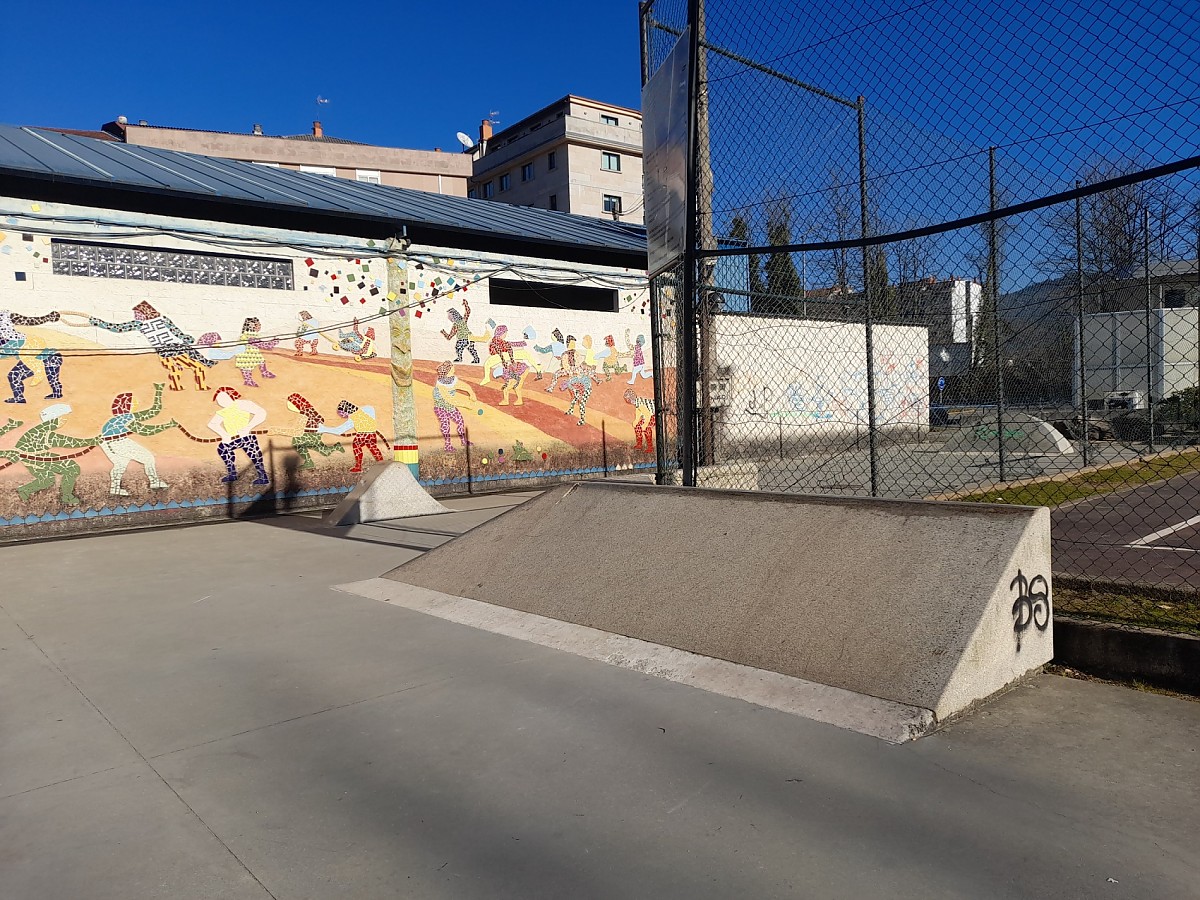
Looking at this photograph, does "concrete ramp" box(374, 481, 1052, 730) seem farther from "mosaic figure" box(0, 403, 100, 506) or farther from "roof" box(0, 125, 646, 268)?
"roof" box(0, 125, 646, 268)

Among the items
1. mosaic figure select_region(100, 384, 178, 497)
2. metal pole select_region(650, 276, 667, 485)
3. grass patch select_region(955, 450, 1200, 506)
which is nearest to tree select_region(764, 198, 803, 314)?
metal pole select_region(650, 276, 667, 485)

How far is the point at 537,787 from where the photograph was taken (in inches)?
116

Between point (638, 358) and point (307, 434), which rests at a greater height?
point (638, 358)

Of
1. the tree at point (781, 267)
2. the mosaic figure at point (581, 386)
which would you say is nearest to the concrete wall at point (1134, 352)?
the tree at point (781, 267)

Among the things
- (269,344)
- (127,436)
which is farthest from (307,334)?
(127,436)

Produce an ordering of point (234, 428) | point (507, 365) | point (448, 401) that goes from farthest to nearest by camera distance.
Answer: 1. point (507, 365)
2. point (448, 401)
3. point (234, 428)

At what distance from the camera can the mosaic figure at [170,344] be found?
10.8 m

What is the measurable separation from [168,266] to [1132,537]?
11673 mm

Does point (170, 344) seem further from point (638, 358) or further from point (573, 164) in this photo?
point (573, 164)

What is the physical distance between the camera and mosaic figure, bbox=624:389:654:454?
1652cm

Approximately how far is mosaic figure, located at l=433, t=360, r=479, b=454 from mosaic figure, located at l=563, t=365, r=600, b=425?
2.28 meters

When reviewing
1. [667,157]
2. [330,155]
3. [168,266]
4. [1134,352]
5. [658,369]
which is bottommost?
[658,369]

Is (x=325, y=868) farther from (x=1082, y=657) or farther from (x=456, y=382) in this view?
(x=456, y=382)

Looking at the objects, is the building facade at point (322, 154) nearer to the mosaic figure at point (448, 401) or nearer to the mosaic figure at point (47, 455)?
the mosaic figure at point (448, 401)
